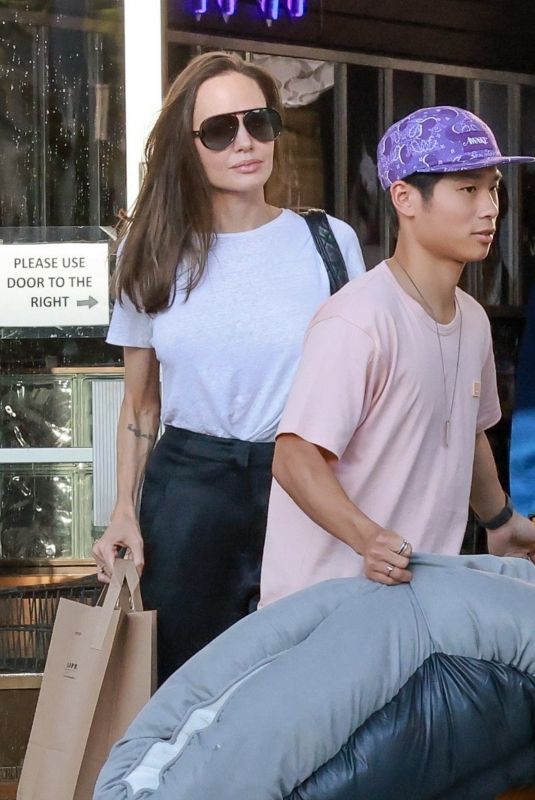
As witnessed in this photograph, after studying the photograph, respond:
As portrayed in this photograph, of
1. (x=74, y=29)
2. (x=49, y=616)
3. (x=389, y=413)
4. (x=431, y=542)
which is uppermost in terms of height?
(x=74, y=29)

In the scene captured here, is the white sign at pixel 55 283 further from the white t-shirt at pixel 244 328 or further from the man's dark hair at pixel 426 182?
the man's dark hair at pixel 426 182

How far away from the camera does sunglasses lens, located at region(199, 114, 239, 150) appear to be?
2920mm

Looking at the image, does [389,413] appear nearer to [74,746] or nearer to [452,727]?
[452,727]

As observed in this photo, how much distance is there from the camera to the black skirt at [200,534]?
9.38ft

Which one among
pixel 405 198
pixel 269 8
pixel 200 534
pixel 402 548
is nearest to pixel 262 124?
pixel 405 198

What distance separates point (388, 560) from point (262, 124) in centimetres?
124

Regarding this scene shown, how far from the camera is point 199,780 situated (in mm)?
1751

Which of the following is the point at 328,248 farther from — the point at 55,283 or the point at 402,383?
the point at 55,283

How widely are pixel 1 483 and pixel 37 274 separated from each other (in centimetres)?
60

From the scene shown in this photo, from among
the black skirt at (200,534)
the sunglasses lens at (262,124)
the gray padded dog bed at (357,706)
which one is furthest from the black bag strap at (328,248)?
the gray padded dog bed at (357,706)

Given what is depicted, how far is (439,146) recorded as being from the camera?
2355 millimetres

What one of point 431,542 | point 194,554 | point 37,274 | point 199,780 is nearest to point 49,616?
point 37,274

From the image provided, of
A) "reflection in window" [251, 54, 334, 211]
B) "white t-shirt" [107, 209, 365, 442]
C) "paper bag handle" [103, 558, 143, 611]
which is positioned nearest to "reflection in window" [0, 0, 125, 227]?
"white t-shirt" [107, 209, 365, 442]

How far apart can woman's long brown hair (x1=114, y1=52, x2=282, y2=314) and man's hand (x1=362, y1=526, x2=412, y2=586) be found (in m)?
1.02
